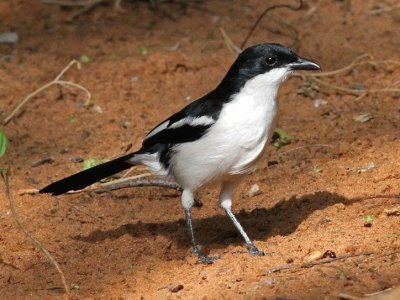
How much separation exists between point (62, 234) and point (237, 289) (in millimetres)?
1661

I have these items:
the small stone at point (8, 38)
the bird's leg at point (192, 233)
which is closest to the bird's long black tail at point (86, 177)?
the bird's leg at point (192, 233)

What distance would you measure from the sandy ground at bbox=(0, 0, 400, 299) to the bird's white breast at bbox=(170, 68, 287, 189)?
60cm

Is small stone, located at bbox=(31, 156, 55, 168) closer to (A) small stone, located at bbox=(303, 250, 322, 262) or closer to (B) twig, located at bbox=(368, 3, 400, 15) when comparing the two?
(A) small stone, located at bbox=(303, 250, 322, 262)

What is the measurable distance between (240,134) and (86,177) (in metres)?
1.31

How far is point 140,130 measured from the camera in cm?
727

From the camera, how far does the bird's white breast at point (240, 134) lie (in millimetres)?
5023

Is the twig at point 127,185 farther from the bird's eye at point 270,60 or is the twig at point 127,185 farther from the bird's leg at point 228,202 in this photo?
the bird's eye at point 270,60

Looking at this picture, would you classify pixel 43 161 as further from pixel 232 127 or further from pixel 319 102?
pixel 319 102

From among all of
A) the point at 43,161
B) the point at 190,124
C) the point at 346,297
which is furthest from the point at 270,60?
the point at 43,161

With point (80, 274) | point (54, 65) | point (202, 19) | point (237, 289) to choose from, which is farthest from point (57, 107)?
point (237, 289)

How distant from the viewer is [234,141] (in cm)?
504

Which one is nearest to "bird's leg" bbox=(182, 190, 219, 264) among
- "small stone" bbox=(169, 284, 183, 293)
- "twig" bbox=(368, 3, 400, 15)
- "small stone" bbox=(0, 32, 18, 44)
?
"small stone" bbox=(169, 284, 183, 293)

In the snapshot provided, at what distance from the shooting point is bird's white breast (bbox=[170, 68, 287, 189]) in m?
5.02

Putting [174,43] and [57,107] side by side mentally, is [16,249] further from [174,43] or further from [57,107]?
[174,43]
